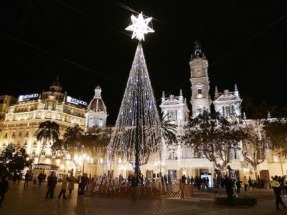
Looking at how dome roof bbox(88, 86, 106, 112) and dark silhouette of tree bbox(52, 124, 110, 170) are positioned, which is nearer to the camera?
dark silhouette of tree bbox(52, 124, 110, 170)

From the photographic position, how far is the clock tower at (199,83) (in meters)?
60.8

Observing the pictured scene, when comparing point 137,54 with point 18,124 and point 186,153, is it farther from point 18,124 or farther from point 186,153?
point 18,124

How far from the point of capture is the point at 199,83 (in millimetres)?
61844

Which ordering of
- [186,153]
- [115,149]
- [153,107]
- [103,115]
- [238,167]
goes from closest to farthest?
[153,107]
[115,149]
[238,167]
[186,153]
[103,115]

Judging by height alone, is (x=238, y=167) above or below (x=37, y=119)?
below

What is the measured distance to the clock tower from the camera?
60.8m

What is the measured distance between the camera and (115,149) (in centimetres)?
3862

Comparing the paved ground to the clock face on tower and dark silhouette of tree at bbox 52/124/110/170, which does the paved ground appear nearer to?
dark silhouette of tree at bbox 52/124/110/170

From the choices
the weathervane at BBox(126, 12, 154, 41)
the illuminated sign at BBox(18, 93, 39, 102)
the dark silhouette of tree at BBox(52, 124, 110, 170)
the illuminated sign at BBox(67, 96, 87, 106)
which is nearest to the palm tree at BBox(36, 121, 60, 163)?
the dark silhouette of tree at BBox(52, 124, 110, 170)

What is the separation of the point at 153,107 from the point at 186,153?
3295 cm

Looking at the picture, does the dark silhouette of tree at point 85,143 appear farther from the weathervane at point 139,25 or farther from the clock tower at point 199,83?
the weathervane at point 139,25

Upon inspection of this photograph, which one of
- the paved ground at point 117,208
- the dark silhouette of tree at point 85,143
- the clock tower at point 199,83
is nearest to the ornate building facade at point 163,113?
the clock tower at point 199,83

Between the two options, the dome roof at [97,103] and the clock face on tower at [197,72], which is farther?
the dome roof at [97,103]

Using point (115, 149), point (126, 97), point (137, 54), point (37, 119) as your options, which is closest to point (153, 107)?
point (126, 97)
